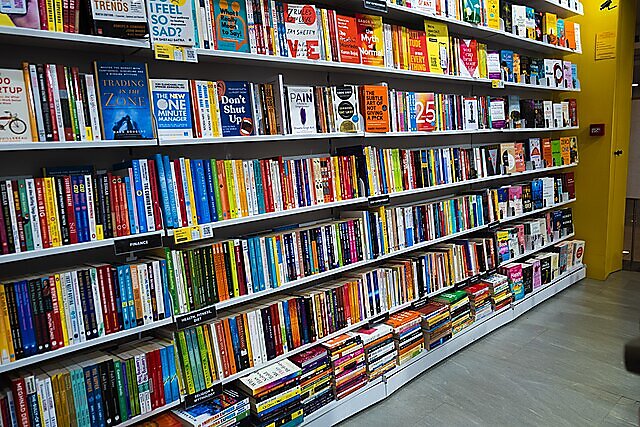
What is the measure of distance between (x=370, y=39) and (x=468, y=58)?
105cm

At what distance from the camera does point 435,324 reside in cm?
314

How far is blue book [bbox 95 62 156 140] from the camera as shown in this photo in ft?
5.94

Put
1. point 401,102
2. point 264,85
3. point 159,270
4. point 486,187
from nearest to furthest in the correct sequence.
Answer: point 159,270, point 264,85, point 401,102, point 486,187

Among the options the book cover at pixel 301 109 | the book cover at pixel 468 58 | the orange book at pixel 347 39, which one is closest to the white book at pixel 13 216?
the book cover at pixel 301 109

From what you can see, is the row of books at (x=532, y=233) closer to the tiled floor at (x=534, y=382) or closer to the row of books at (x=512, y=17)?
the tiled floor at (x=534, y=382)

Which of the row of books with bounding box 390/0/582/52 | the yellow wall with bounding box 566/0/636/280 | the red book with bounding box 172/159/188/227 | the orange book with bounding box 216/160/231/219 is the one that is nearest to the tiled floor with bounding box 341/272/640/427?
the yellow wall with bounding box 566/0/636/280

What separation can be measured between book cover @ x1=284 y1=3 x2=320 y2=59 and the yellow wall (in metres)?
3.49

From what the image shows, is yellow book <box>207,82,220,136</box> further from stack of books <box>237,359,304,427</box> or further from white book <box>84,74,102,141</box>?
stack of books <box>237,359,304,427</box>

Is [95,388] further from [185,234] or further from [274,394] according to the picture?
[274,394]

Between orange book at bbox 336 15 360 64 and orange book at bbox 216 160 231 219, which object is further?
orange book at bbox 336 15 360 64

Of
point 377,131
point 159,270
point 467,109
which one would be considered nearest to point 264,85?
point 377,131

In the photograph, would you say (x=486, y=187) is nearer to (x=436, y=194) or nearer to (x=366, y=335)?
(x=436, y=194)

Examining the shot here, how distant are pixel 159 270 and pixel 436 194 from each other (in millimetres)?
2449

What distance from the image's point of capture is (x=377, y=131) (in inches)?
110
